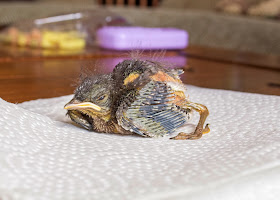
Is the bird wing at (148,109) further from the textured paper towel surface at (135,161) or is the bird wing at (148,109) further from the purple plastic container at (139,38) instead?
the purple plastic container at (139,38)

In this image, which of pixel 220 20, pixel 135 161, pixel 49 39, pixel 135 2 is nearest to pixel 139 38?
pixel 49 39

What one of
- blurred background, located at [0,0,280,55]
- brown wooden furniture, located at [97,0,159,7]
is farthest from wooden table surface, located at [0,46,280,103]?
brown wooden furniture, located at [97,0,159,7]

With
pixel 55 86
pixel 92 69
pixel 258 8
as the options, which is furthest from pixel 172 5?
pixel 92 69

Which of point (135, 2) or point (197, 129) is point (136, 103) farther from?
point (135, 2)

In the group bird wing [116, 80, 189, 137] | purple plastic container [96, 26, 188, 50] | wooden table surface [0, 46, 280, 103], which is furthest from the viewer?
purple plastic container [96, 26, 188, 50]

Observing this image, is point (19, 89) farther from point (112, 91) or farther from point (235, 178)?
point (235, 178)

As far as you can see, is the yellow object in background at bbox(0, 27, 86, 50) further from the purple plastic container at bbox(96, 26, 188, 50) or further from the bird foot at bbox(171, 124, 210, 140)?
the bird foot at bbox(171, 124, 210, 140)
